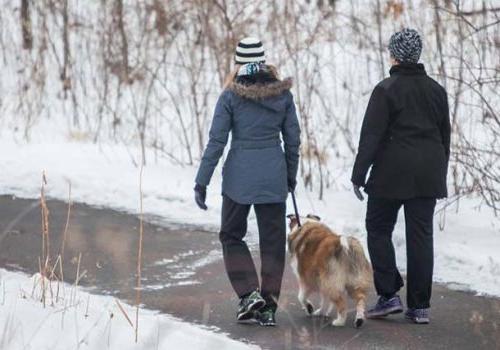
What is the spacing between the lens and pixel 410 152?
6281mm

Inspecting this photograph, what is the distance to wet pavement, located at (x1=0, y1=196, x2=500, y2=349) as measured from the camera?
6.12 meters

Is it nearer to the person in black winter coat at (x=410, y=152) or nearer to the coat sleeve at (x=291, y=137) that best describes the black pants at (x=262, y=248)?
the coat sleeve at (x=291, y=137)

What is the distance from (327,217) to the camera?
31.4 ft

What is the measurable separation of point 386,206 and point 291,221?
2.03 ft

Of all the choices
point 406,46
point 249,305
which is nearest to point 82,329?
point 249,305

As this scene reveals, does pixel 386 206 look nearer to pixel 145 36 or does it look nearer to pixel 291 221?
pixel 291 221

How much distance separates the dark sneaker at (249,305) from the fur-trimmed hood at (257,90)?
119 centimetres

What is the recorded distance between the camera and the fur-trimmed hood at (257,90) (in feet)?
20.2

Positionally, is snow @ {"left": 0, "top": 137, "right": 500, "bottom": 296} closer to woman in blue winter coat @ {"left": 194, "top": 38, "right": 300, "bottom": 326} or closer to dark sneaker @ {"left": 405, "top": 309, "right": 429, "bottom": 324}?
dark sneaker @ {"left": 405, "top": 309, "right": 429, "bottom": 324}

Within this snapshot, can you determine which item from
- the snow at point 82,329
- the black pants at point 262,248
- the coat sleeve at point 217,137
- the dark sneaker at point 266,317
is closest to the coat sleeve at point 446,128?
the black pants at point 262,248

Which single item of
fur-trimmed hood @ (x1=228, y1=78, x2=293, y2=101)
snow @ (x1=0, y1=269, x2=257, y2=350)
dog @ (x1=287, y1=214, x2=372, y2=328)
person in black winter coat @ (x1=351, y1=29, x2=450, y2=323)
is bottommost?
snow @ (x1=0, y1=269, x2=257, y2=350)

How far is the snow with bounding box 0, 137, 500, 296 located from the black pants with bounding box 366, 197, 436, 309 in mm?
976

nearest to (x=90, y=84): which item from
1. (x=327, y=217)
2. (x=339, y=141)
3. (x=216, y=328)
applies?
(x=339, y=141)

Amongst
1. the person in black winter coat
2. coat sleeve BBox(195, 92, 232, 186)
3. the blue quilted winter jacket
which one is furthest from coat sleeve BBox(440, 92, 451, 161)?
coat sleeve BBox(195, 92, 232, 186)
